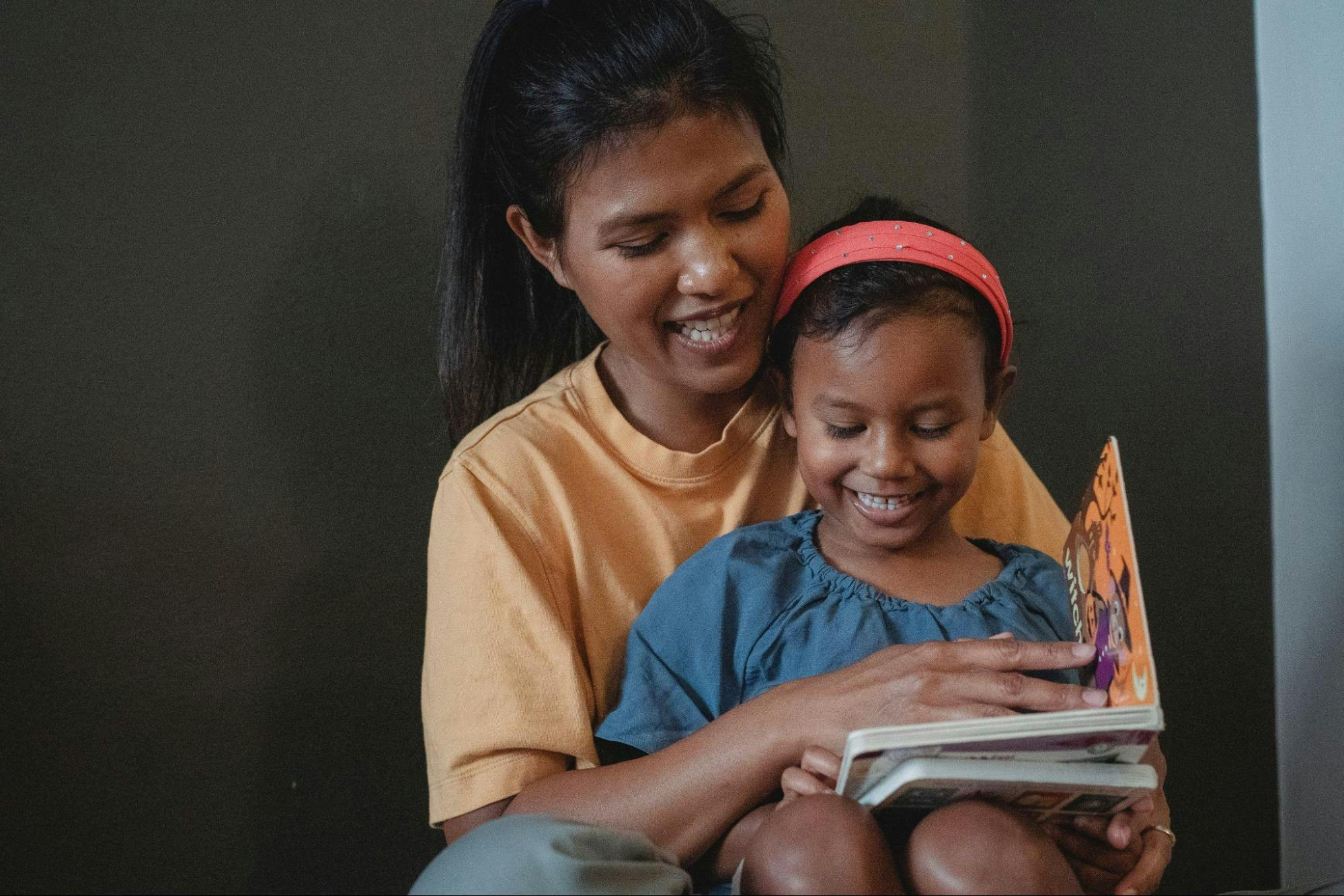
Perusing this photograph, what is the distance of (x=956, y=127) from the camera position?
2125 millimetres

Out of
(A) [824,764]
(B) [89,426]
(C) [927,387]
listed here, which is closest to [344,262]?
(B) [89,426]

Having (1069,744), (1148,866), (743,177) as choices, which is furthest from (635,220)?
(1148,866)

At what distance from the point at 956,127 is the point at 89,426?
1.36 metres

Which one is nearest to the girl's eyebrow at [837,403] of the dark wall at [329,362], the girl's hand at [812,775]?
the girl's hand at [812,775]

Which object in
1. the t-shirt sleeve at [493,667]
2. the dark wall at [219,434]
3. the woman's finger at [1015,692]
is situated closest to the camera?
the woman's finger at [1015,692]

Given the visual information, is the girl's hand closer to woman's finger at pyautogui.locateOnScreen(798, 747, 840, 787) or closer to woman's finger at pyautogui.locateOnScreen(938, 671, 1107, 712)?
woman's finger at pyautogui.locateOnScreen(798, 747, 840, 787)

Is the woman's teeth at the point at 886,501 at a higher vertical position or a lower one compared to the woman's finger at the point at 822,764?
higher

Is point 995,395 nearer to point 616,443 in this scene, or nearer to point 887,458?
point 887,458

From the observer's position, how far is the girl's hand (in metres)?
1.25

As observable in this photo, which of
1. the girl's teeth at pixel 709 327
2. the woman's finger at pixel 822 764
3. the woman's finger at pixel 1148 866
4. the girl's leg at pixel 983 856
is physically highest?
the girl's teeth at pixel 709 327

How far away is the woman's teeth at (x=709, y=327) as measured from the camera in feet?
4.99

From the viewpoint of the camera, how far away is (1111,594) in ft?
3.91

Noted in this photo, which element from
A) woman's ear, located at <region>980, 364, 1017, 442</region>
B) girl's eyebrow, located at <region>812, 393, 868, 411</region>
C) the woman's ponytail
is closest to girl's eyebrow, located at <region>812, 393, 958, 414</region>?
girl's eyebrow, located at <region>812, 393, 868, 411</region>

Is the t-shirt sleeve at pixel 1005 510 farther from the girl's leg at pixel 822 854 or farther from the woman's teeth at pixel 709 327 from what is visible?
the girl's leg at pixel 822 854
